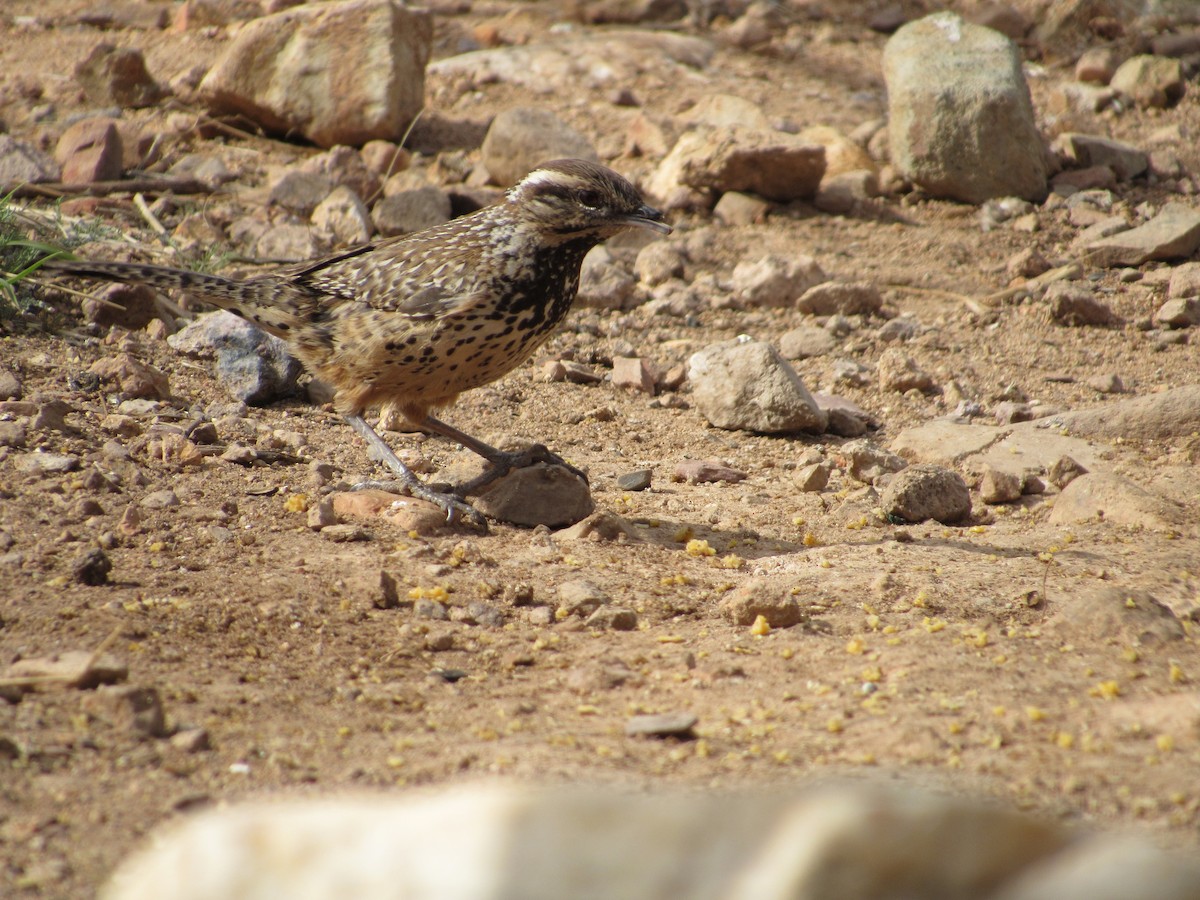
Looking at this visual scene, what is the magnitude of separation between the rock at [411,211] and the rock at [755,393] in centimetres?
264

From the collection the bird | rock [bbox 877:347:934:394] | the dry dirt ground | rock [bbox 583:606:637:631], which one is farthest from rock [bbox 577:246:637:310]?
rock [bbox 583:606:637:631]

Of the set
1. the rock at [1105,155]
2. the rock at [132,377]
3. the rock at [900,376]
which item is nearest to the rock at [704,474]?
the rock at [900,376]

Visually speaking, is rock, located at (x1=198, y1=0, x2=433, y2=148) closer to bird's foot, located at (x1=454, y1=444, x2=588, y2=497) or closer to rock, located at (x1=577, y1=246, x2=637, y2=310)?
rock, located at (x1=577, y1=246, x2=637, y2=310)

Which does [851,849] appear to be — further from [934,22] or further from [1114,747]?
[934,22]

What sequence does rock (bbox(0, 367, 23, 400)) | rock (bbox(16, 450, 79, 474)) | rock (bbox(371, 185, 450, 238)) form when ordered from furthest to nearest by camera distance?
rock (bbox(371, 185, 450, 238))
rock (bbox(0, 367, 23, 400))
rock (bbox(16, 450, 79, 474))

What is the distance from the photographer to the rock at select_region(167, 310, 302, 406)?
6.12 metres

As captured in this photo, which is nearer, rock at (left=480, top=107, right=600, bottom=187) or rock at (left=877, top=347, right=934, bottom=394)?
rock at (left=877, top=347, right=934, bottom=394)

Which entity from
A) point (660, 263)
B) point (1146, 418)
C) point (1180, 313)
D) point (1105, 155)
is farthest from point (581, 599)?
point (1105, 155)

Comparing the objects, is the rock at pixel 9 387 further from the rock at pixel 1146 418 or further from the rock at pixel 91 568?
the rock at pixel 1146 418

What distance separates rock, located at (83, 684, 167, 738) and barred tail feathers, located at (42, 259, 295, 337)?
9.03 ft

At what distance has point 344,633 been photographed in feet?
12.8

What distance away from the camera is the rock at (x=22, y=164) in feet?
25.6

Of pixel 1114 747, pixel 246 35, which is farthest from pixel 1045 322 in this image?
pixel 246 35

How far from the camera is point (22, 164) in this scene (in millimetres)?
7883
